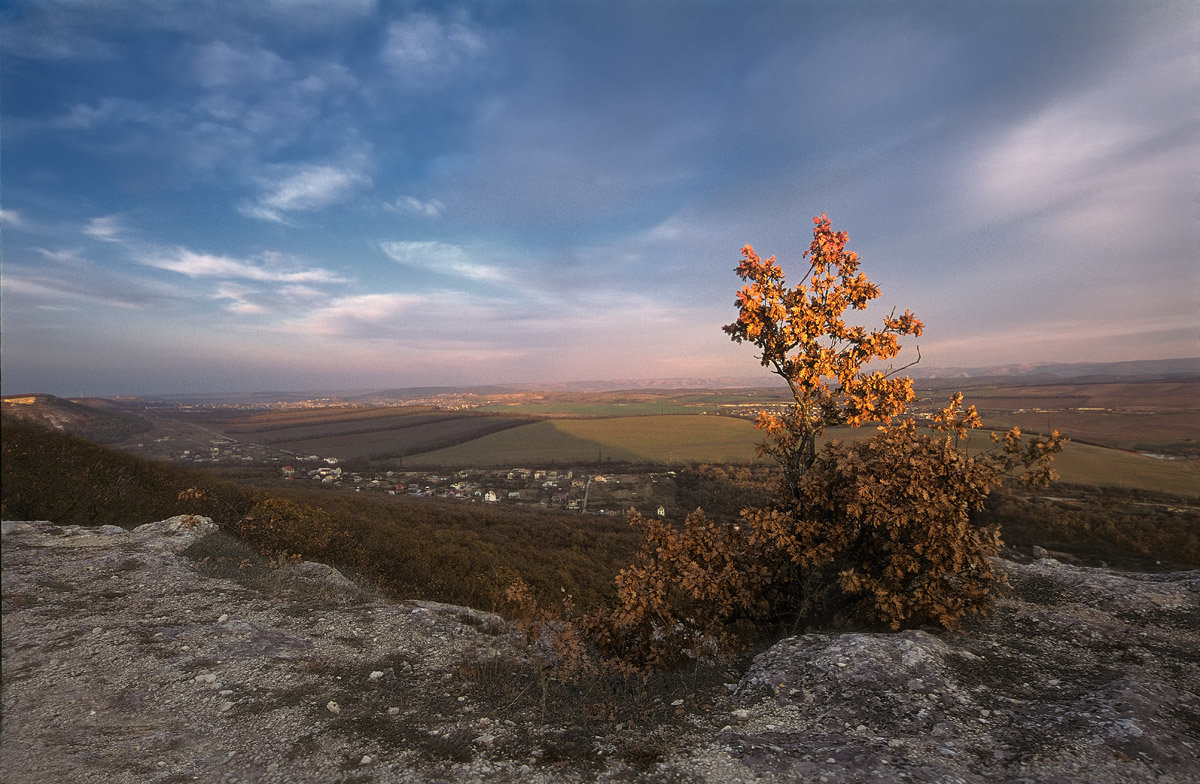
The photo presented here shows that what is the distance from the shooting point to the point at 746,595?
8.82m

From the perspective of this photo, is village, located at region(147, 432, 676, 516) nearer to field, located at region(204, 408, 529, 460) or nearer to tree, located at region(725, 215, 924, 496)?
field, located at region(204, 408, 529, 460)

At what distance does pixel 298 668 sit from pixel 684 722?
5919mm

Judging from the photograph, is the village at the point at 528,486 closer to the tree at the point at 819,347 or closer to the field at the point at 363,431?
the field at the point at 363,431

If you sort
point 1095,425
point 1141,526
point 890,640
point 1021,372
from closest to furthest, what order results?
point 890,640, point 1141,526, point 1095,425, point 1021,372

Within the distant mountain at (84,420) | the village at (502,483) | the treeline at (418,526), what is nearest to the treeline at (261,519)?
the treeline at (418,526)

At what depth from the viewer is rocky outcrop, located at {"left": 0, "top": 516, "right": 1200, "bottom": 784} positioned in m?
4.91

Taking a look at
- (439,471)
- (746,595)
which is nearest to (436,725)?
(746,595)

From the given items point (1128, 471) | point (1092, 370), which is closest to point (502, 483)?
point (1128, 471)

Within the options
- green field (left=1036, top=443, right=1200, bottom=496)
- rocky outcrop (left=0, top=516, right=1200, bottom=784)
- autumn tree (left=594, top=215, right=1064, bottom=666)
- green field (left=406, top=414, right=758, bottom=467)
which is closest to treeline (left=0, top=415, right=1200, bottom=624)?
autumn tree (left=594, top=215, right=1064, bottom=666)

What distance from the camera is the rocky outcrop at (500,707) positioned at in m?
4.91

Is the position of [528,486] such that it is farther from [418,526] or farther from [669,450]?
[418,526]

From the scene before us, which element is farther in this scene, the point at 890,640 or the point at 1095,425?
the point at 1095,425

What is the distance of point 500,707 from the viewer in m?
6.45

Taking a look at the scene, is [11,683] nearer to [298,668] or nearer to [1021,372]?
[298,668]
